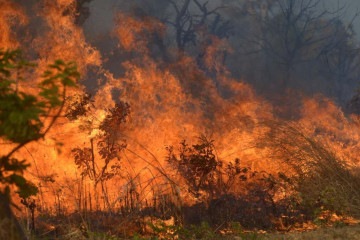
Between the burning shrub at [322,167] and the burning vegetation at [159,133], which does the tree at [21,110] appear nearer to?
the burning vegetation at [159,133]

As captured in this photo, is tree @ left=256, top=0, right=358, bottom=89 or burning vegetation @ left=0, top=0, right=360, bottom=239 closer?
burning vegetation @ left=0, top=0, right=360, bottom=239

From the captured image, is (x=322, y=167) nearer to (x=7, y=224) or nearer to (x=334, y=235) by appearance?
(x=334, y=235)

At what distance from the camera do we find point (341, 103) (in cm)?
3369

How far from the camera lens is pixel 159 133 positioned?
14.8m

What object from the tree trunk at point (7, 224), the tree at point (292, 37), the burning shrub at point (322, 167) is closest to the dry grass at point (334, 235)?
the burning shrub at point (322, 167)

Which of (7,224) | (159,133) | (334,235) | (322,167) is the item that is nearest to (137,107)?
(159,133)

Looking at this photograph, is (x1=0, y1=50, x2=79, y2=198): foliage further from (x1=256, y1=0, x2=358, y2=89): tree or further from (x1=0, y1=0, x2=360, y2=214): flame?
(x1=256, y1=0, x2=358, y2=89): tree

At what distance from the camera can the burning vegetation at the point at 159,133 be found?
511 centimetres

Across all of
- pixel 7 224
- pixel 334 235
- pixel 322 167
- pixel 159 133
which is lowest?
pixel 334 235

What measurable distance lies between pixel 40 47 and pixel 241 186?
7.46 meters

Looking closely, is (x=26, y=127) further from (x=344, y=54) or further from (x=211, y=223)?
(x=344, y=54)

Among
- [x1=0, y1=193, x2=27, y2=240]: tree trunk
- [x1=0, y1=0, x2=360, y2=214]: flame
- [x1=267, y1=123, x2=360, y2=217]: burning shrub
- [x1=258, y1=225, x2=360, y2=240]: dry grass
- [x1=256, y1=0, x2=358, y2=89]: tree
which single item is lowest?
[x1=258, y1=225, x2=360, y2=240]: dry grass

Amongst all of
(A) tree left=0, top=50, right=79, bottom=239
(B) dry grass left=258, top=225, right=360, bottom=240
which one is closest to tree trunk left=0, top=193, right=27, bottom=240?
(A) tree left=0, top=50, right=79, bottom=239

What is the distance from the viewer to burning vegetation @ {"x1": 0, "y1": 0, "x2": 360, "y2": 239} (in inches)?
201
